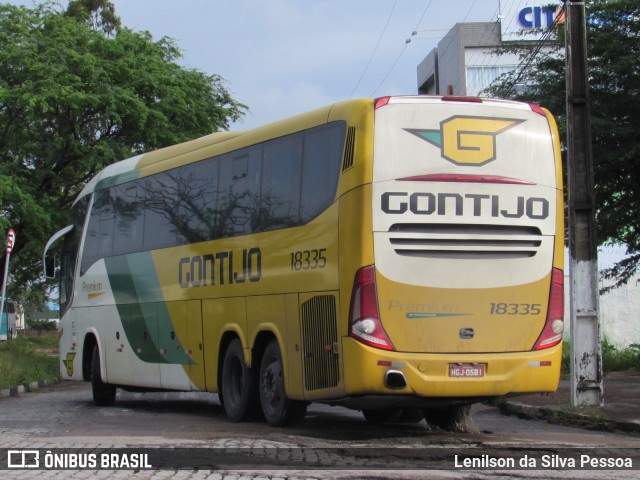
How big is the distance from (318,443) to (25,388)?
43.7 ft

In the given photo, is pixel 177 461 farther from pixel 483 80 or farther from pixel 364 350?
pixel 483 80

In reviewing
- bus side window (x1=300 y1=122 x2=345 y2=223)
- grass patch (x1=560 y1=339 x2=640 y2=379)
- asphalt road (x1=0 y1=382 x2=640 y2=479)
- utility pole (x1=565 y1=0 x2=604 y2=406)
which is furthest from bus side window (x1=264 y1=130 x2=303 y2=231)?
grass patch (x1=560 y1=339 x2=640 y2=379)

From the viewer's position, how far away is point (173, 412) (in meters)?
16.2

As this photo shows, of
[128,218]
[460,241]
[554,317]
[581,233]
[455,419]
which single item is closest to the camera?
[460,241]

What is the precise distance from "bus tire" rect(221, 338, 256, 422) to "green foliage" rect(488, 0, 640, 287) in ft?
30.6

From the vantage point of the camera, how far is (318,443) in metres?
10.6

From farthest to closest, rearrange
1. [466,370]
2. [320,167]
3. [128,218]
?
[128,218]
[320,167]
[466,370]

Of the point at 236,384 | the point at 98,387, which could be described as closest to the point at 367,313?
the point at 236,384

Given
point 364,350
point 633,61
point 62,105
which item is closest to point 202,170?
point 364,350

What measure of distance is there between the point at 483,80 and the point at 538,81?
37358 mm

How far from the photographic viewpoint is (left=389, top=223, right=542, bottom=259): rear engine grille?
34.5ft

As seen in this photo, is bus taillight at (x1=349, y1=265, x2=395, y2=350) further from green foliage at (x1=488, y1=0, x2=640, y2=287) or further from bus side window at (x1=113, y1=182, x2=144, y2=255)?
green foliage at (x1=488, y1=0, x2=640, y2=287)

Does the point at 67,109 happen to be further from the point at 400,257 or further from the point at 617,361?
the point at 400,257

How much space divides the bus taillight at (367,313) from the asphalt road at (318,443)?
1.12 m
